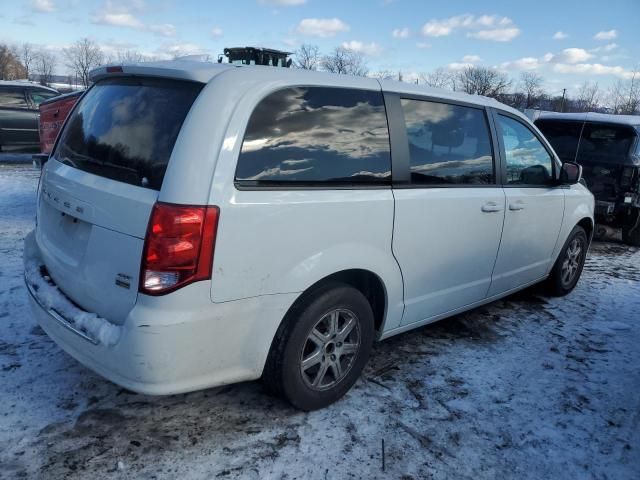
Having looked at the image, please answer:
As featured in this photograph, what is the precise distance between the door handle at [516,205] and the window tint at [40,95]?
1177 centimetres

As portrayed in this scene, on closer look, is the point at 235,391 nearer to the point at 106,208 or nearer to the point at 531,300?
the point at 106,208

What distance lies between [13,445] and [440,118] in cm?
294

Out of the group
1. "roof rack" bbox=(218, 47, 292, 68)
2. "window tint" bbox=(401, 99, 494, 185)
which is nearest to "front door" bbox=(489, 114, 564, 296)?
"window tint" bbox=(401, 99, 494, 185)

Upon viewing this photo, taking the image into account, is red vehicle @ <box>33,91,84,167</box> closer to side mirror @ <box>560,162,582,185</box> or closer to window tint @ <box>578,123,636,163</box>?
side mirror @ <box>560,162,582,185</box>

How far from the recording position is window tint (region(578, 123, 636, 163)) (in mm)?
7043

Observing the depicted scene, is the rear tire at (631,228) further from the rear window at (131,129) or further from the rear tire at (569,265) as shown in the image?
the rear window at (131,129)

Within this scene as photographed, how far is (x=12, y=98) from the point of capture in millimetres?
12086

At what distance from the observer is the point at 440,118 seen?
336cm

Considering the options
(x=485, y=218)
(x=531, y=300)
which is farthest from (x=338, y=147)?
(x=531, y=300)

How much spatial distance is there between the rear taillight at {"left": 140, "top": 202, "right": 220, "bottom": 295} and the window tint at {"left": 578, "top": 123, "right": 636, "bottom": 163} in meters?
6.60

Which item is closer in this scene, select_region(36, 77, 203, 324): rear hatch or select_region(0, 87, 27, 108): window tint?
select_region(36, 77, 203, 324): rear hatch

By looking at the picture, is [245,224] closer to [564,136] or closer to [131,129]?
[131,129]

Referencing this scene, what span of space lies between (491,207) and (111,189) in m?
2.45

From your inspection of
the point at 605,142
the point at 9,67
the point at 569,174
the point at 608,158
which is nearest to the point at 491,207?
the point at 569,174
